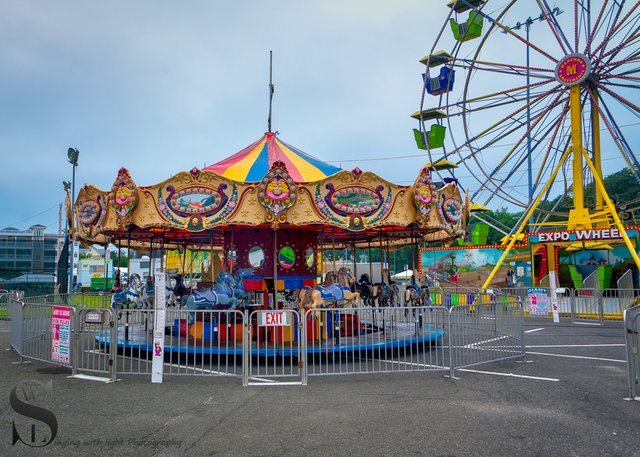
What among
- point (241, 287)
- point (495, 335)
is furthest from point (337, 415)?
point (241, 287)

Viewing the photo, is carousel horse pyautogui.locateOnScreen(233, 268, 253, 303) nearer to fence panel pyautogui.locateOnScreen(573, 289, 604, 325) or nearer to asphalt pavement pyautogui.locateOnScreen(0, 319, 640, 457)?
asphalt pavement pyautogui.locateOnScreen(0, 319, 640, 457)

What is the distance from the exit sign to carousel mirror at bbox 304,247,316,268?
482cm

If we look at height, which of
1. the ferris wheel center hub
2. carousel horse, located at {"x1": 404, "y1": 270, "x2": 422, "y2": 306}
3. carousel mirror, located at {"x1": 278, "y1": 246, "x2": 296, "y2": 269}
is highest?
the ferris wheel center hub

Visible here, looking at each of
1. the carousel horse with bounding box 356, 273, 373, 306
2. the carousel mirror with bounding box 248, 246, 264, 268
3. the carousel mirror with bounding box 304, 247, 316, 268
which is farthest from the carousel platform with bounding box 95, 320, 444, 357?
the carousel mirror with bounding box 304, 247, 316, 268

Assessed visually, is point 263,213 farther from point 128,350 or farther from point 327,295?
point 128,350

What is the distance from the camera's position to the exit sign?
736 cm

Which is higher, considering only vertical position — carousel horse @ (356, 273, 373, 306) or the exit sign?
carousel horse @ (356, 273, 373, 306)

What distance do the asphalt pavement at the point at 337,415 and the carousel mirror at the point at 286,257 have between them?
4523 mm

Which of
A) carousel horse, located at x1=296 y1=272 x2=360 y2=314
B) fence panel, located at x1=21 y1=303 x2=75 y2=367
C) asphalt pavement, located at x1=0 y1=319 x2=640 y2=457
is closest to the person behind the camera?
asphalt pavement, located at x1=0 y1=319 x2=640 y2=457

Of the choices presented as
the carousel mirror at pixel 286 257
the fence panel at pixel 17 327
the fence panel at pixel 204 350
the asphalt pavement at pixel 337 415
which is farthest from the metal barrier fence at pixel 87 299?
the asphalt pavement at pixel 337 415

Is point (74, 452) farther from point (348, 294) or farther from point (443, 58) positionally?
point (443, 58)

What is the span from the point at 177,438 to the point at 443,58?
1960 centimetres

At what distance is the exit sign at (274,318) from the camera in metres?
7.36

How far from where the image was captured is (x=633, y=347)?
6.31 metres
